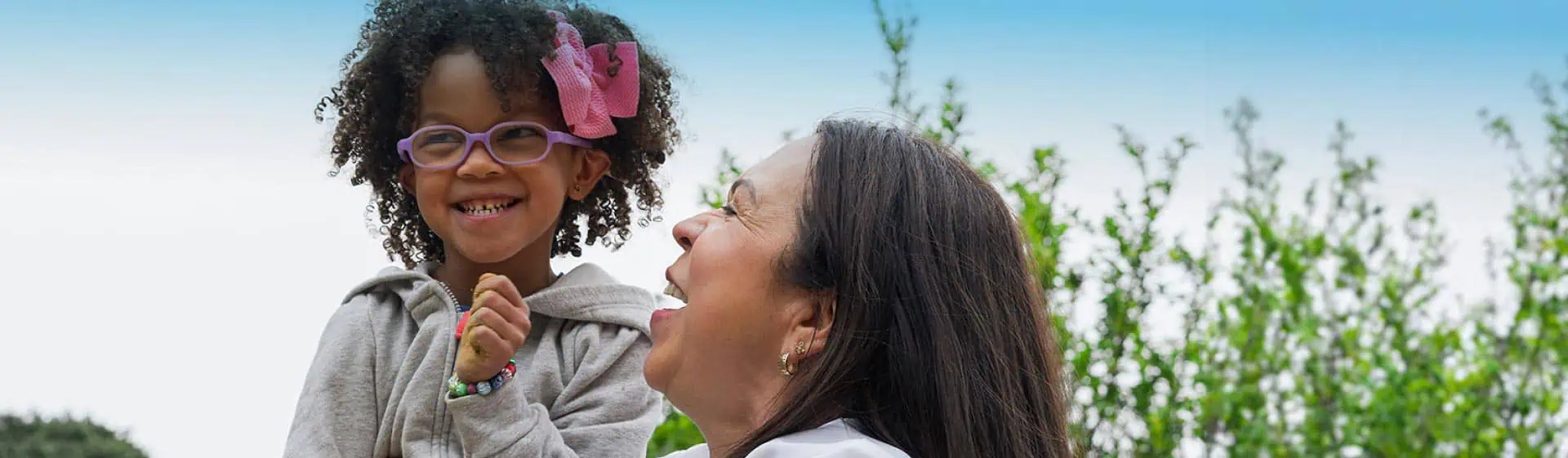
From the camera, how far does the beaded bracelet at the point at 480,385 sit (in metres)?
2.59

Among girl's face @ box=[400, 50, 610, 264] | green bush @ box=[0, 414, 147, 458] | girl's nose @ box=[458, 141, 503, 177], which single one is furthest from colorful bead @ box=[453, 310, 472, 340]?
green bush @ box=[0, 414, 147, 458]

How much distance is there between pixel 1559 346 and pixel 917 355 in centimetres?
361

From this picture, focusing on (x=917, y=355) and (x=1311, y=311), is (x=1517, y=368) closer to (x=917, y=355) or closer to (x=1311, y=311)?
(x=1311, y=311)

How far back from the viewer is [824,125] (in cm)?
268

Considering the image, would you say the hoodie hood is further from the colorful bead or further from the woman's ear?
the woman's ear

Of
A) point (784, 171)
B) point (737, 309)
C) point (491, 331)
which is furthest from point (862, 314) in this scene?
point (491, 331)

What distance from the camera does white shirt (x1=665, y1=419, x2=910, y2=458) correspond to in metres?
2.22

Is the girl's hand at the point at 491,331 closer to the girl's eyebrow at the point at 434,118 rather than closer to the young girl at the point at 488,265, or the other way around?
the young girl at the point at 488,265

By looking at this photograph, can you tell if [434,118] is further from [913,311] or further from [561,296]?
[913,311]

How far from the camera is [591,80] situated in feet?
9.42

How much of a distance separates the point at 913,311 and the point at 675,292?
44 centimetres

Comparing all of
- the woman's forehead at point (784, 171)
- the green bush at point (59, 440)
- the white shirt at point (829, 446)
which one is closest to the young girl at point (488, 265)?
the woman's forehead at point (784, 171)

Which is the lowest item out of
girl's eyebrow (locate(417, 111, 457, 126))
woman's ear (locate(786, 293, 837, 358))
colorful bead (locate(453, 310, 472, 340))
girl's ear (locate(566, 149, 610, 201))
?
colorful bead (locate(453, 310, 472, 340))

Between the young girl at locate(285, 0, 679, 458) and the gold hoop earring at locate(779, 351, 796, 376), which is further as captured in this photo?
the young girl at locate(285, 0, 679, 458)
